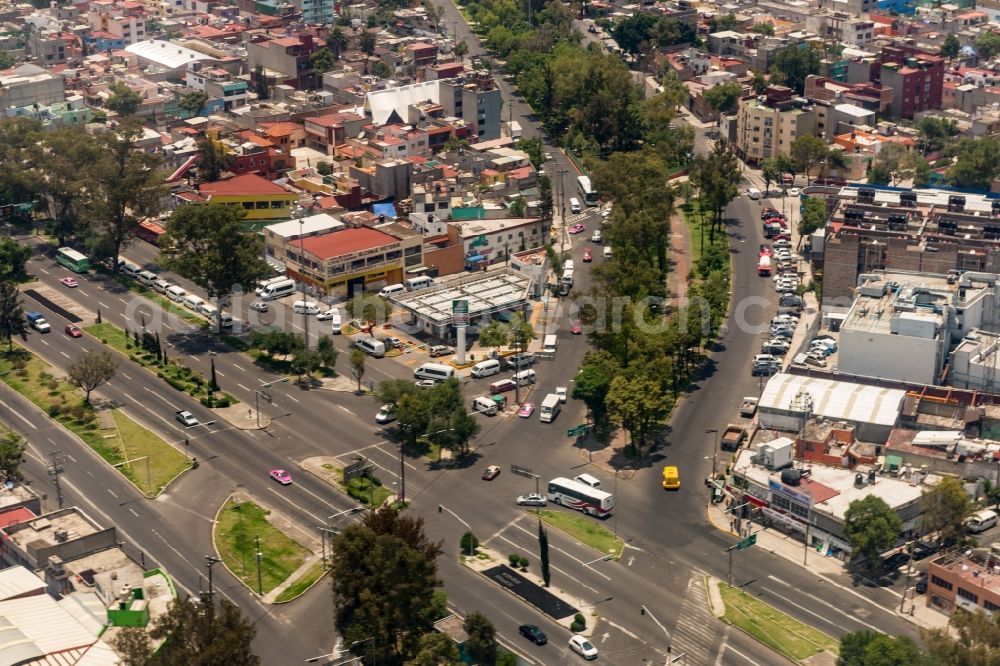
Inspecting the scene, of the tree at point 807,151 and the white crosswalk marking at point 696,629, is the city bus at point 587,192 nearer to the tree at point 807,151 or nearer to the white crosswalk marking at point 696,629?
the tree at point 807,151

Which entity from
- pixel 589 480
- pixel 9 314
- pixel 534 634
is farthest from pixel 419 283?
pixel 534 634

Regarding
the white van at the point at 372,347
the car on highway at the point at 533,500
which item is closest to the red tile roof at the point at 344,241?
the white van at the point at 372,347

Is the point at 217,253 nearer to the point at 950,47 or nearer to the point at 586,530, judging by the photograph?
the point at 586,530

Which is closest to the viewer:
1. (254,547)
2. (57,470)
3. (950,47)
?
(254,547)

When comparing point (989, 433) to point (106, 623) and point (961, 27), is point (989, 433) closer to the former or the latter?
point (106, 623)

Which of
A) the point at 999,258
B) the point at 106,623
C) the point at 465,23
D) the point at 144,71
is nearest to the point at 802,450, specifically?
the point at 999,258
